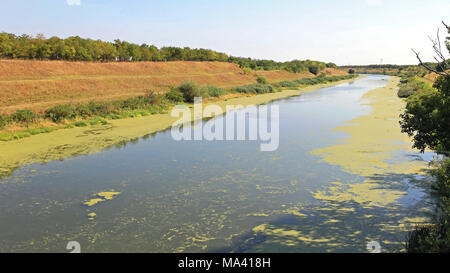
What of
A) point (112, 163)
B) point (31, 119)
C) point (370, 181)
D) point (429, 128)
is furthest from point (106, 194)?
point (31, 119)

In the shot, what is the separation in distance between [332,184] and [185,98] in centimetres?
2391

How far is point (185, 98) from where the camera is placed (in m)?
32.0

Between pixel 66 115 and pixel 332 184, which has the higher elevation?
pixel 66 115

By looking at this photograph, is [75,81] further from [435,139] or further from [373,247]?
[373,247]

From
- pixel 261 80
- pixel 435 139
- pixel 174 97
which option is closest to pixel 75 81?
pixel 174 97

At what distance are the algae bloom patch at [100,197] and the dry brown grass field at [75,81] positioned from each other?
48.2 ft

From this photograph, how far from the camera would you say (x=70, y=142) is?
50.0ft

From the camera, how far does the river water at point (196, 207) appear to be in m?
6.38

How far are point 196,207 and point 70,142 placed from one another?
31.5 ft

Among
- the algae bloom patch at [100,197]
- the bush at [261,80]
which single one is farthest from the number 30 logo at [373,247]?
the bush at [261,80]

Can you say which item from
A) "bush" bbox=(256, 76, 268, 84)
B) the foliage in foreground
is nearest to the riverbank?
the foliage in foreground

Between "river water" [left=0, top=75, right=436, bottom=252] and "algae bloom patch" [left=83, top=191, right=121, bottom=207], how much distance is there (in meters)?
0.16

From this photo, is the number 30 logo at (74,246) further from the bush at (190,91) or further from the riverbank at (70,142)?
the bush at (190,91)
